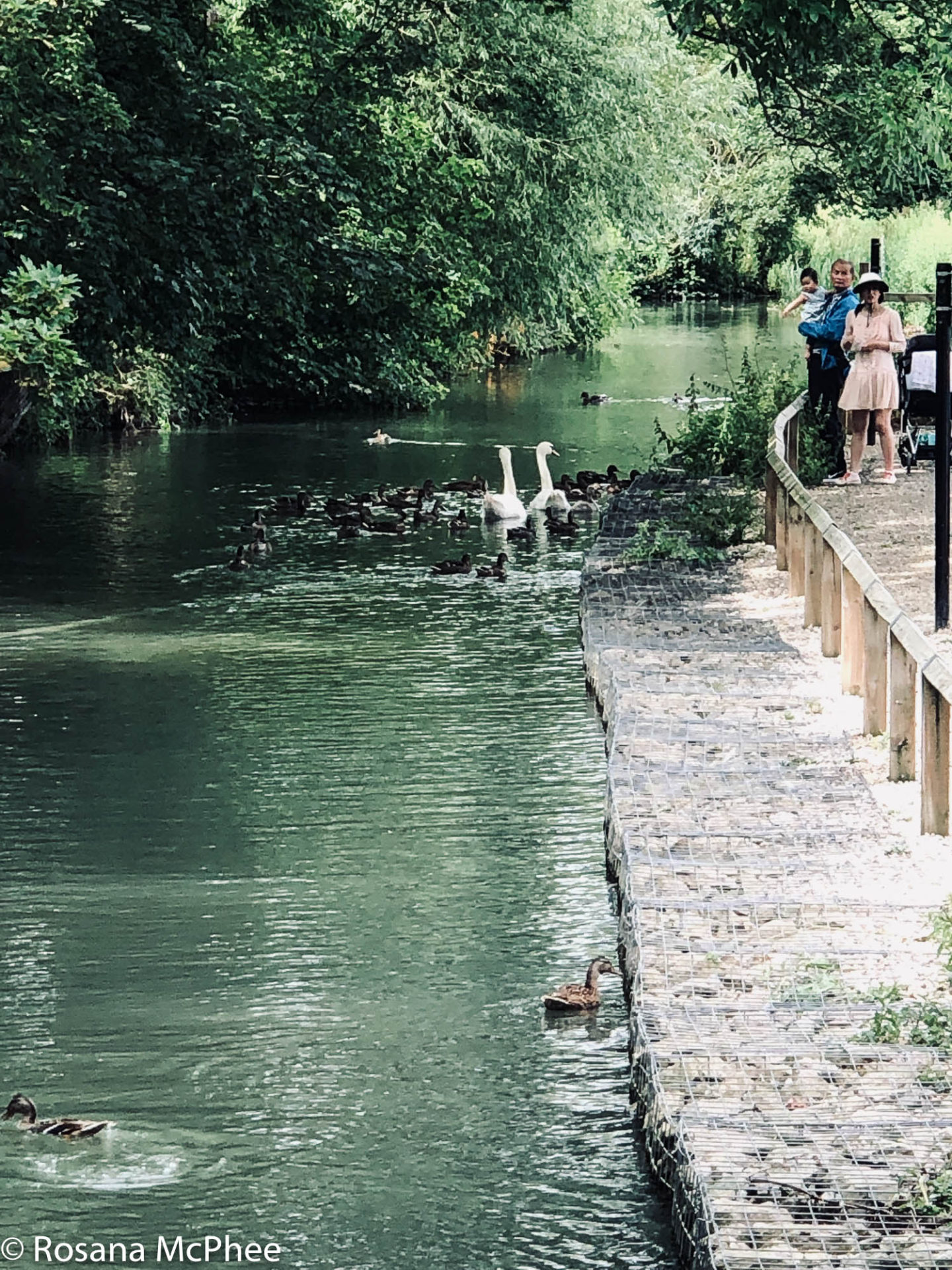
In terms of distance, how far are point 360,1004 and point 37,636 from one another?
28.4 feet

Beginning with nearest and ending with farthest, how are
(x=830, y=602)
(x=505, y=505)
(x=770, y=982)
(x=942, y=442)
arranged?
(x=770, y=982) < (x=942, y=442) < (x=830, y=602) < (x=505, y=505)

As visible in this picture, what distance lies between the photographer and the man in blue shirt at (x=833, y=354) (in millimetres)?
18766

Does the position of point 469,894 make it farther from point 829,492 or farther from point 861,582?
point 829,492

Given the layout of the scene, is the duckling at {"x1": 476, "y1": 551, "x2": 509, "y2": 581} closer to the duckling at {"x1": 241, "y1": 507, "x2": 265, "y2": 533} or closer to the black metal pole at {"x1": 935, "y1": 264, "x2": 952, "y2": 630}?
the duckling at {"x1": 241, "y1": 507, "x2": 265, "y2": 533}

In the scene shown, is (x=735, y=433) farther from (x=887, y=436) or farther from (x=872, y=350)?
(x=872, y=350)

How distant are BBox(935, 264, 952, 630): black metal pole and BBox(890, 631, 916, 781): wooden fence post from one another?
2992mm

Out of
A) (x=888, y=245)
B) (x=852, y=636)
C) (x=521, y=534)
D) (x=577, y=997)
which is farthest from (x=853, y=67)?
(x=888, y=245)

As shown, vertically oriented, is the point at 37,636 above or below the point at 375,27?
below

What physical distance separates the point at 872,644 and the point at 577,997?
3273 millimetres

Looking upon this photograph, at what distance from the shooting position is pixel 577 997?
8.33m

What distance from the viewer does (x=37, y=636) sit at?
16.5 meters

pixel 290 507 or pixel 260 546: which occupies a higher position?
pixel 290 507

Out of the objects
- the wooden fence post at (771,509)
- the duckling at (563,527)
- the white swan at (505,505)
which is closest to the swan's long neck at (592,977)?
the wooden fence post at (771,509)

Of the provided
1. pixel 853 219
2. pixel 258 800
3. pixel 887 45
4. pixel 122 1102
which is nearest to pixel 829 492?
pixel 887 45
